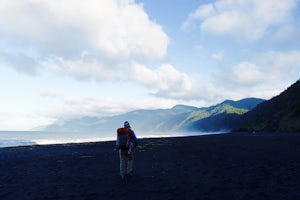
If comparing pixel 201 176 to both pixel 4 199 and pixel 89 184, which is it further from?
pixel 4 199

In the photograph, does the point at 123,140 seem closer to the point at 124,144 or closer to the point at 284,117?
the point at 124,144

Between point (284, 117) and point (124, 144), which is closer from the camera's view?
point (124, 144)

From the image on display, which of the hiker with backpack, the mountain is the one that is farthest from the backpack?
the mountain

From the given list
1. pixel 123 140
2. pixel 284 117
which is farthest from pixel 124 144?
pixel 284 117

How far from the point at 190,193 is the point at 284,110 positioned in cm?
11454

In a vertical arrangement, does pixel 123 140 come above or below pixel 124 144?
above

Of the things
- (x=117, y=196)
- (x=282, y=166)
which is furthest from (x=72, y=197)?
(x=282, y=166)

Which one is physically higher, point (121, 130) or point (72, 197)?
point (121, 130)

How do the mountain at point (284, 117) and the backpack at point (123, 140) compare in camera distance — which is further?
the mountain at point (284, 117)

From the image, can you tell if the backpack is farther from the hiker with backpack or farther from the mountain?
the mountain

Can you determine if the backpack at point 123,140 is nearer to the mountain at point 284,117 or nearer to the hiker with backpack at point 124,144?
the hiker with backpack at point 124,144

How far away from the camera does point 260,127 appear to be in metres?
127

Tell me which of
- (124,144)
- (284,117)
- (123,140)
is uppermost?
(284,117)

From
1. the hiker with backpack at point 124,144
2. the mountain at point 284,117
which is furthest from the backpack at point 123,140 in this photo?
the mountain at point 284,117
